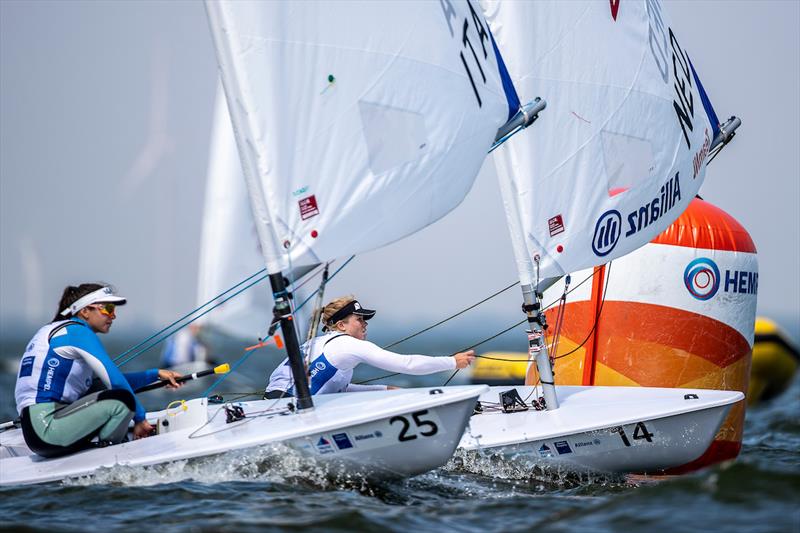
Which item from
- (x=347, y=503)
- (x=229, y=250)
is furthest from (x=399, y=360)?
(x=229, y=250)

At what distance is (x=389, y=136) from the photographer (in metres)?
5.96

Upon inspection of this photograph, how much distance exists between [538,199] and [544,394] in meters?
1.35

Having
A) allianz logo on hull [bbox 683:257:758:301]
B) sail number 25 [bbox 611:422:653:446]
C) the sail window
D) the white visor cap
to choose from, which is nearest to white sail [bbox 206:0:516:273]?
the sail window

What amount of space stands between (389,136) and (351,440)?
1734 millimetres

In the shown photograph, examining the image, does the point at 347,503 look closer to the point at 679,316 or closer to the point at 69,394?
the point at 69,394

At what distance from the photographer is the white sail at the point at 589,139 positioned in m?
7.22

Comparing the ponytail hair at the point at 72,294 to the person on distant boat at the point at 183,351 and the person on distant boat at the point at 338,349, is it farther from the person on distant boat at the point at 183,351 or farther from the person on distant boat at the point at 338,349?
the person on distant boat at the point at 183,351

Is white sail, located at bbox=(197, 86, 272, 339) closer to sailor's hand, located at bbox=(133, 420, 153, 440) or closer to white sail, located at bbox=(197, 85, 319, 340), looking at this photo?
white sail, located at bbox=(197, 85, 319, 340)

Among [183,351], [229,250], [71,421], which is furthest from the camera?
[183,351]

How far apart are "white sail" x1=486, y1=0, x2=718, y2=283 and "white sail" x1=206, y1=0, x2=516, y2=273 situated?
99 centimetres

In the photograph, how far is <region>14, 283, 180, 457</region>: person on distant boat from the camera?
580 cm

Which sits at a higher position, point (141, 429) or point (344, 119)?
point (344, 119)

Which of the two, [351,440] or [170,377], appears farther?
[170,377]

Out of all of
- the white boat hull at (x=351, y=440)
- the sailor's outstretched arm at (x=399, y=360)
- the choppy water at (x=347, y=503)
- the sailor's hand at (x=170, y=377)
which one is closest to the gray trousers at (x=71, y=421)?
the white boat hull at (x=351, y=440)
